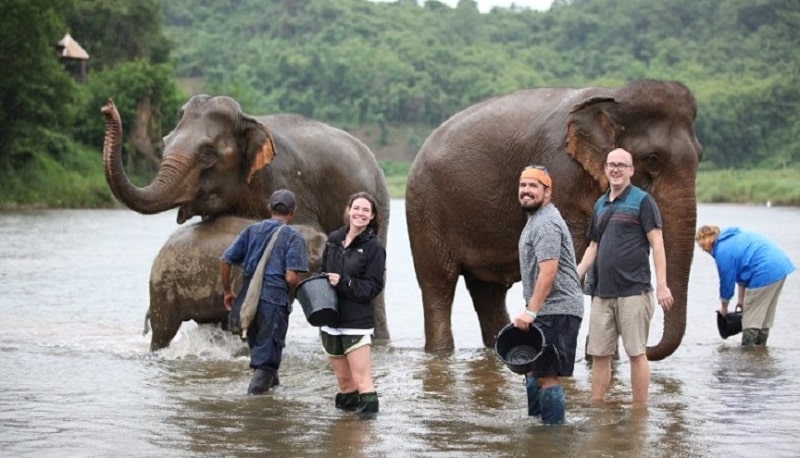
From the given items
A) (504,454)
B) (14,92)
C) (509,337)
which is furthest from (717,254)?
(14,92)

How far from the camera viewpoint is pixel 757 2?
16900 centimetres

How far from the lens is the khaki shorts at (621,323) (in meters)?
8.88

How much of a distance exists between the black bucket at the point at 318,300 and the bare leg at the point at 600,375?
1.66m

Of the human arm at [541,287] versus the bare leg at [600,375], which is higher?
the human arm at [541,287]

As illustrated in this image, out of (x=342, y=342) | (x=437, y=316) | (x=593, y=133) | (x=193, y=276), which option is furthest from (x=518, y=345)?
(x=437, y=316)

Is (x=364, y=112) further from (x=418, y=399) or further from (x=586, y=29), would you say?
(x=418, y=399)

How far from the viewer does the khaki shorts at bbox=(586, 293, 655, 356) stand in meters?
8.88

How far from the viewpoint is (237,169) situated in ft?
42.2

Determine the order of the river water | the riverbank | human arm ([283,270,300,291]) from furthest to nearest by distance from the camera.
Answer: the riverbank < human arm ([283,270,300,291]) < the river water

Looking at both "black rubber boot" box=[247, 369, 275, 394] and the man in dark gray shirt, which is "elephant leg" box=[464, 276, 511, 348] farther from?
the man in dark gray shirt

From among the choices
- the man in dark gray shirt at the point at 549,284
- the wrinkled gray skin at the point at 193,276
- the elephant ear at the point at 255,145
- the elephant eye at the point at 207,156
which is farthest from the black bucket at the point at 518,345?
the elephant eye at the point at 207,156

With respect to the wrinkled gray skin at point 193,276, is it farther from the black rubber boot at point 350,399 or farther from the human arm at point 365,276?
the human arm at point 365,276

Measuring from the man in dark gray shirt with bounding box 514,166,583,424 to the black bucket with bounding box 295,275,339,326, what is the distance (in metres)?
1.14

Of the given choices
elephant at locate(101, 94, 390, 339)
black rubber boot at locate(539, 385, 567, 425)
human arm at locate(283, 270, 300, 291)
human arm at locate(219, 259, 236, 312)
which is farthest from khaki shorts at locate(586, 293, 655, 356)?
elephant at locate(101, 94, 390, 339)
